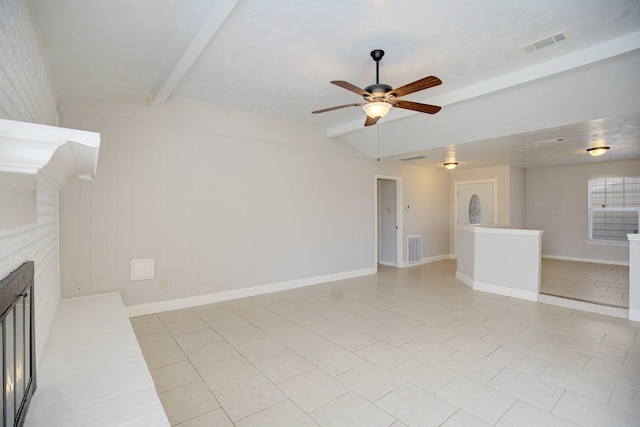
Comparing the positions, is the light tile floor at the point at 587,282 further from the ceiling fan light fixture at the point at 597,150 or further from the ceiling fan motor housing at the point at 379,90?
the ceiling fan motor housing at the point at 379,90

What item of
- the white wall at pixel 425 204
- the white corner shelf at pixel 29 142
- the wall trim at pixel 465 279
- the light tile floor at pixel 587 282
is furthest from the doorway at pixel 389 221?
the white corner shelf at pixel 29 142

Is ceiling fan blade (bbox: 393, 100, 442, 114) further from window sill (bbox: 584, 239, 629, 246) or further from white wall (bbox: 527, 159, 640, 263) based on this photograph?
window sill (bbox: 584, 239, 629, 246)

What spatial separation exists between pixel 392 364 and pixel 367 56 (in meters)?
2.92

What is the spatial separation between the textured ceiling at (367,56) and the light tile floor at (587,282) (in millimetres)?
2401

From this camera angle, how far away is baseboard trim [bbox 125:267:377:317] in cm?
415

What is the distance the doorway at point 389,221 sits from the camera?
7.56 metres

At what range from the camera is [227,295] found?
480 cm

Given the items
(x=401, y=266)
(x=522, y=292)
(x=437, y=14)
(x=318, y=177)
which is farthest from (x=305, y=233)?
(x=437, y=14)

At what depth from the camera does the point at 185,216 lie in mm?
4449

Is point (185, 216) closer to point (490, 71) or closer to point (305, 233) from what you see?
point (305, 233)

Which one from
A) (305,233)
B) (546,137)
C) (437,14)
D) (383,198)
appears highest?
(437,14)

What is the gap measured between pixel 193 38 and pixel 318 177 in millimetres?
3633

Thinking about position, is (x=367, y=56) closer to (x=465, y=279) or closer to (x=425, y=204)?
(x=465, y=279)

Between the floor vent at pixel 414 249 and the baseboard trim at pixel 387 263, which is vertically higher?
the floor vent at pixel 414 249
